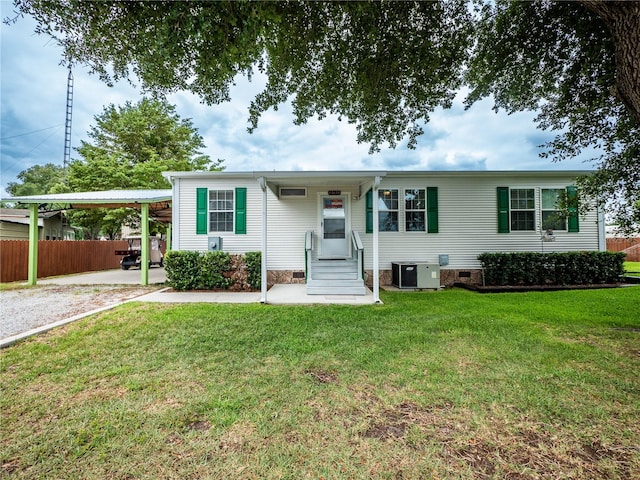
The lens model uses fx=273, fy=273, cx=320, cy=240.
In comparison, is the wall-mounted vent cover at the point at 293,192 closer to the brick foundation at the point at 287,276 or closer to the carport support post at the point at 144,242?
the brick foundation at the point at 287,276

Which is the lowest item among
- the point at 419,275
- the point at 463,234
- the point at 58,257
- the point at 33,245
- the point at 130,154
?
the point at 419,275

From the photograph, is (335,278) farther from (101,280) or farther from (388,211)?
(101,280)

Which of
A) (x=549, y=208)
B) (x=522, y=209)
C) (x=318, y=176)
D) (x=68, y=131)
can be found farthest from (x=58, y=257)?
(x=68, y=131)

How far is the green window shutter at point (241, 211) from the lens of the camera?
27.6 feet

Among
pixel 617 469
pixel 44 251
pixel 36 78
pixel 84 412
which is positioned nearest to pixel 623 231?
pixel 617 469

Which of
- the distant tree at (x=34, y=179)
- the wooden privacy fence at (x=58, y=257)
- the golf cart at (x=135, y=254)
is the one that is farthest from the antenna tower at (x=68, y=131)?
the golf cart at (x=135, y=254)

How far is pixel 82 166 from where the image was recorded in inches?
569

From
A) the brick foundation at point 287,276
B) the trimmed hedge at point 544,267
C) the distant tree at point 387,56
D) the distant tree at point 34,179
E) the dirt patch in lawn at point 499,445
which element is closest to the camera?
the dirt patch in lawn at point 499,445

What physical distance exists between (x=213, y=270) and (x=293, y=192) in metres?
3.27

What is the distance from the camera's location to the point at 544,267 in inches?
317

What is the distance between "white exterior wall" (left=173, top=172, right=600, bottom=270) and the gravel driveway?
2.11 m

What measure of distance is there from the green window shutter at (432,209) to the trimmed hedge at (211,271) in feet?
17.2

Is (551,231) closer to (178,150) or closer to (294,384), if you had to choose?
(294,384)

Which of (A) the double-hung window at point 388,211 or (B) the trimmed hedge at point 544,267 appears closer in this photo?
(B) the trimmed hedge at point 544,267
